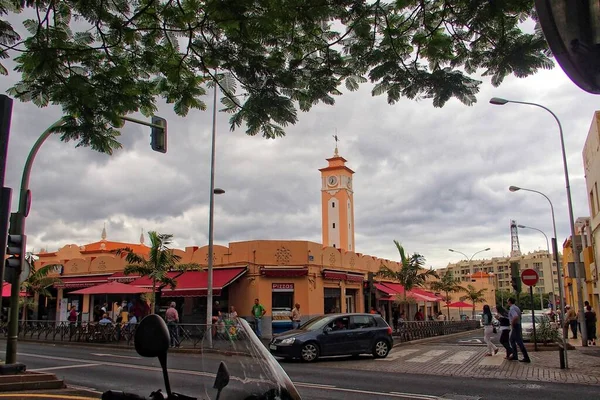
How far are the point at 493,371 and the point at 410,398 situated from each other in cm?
470

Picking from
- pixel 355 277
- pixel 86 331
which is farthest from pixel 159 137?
pixel 355 277

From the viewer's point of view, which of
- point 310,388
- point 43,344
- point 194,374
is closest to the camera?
point 194,374

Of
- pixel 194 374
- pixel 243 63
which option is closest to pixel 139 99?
pixel 243 63

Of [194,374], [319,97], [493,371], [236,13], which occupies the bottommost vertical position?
[493,371]

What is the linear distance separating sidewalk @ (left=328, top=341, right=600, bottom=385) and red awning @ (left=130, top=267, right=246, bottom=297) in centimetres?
1039

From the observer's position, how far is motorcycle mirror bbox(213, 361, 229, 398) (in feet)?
9.16

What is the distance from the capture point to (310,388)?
33.0 feet

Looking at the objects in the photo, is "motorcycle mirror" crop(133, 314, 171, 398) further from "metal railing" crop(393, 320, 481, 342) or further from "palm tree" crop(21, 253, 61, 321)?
"palm tree" crop(21, 253, 61, 321)

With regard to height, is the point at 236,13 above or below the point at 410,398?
above

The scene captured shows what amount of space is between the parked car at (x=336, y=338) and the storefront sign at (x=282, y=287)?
10.7m

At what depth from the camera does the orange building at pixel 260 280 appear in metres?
26.3

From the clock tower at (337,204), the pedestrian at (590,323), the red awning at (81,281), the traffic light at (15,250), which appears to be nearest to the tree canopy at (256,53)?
the traffic light at (15,250)

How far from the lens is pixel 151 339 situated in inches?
102

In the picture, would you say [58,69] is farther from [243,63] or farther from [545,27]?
[545,27]
